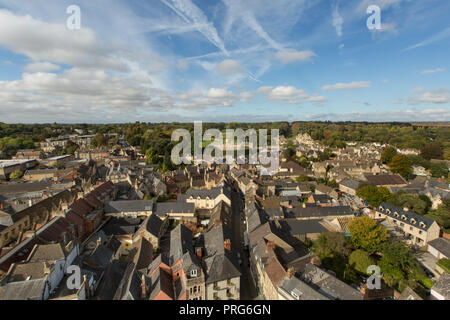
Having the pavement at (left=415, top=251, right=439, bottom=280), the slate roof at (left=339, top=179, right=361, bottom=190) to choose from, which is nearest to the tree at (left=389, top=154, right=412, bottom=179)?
the slate roof at (left=339, top=179, right=361, bottom=190)

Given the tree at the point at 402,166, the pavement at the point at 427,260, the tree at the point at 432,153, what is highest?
the tree at the point at 432,153

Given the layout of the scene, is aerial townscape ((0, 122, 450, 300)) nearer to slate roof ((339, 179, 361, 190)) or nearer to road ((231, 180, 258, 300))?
road ((231, 180, 258, 300))

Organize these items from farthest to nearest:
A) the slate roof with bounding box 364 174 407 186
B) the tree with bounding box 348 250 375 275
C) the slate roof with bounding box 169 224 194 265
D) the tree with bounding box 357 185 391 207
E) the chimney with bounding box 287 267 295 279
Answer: the slate roof with bounding box 364 174 407 186
the tree with bounding box 357 185 391 207
the tree with bounding box 348 250 375 275
the slate roof with bounding box 169 224 194 265
the chimney with bounding box 287 267 295 279

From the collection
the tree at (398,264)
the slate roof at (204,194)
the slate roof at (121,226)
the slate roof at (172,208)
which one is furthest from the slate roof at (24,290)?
the tree at (398,264)

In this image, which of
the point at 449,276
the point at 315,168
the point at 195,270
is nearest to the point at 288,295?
the point at 195,270

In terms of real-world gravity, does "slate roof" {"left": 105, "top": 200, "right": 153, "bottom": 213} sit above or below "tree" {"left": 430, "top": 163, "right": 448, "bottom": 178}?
below

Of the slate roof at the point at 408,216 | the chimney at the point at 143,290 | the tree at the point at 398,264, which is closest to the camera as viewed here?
the chimney at the point at 143,290

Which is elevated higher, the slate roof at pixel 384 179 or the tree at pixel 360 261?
the slate roof at pixel 384 179

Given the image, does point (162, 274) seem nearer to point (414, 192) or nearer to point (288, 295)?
point (288, 295)

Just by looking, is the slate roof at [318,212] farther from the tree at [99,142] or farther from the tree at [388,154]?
the tree at [99,142]
